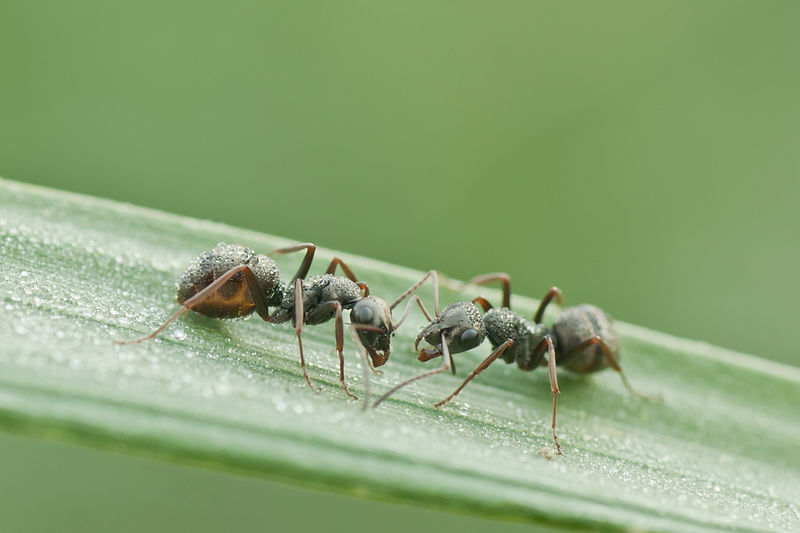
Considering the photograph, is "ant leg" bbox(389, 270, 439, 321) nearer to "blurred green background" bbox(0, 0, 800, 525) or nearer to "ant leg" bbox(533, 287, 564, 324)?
"ant leg" bbox(533, 287, 564, 324)

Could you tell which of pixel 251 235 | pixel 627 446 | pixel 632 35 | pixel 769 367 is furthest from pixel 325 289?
pixel 632 35

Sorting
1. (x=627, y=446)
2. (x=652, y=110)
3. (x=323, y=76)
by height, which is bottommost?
(x=627, y=446)

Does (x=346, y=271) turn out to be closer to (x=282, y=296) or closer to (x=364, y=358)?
(x=282, y=296)

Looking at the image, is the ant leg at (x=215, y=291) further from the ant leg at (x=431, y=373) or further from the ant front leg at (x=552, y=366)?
the ant front leg at (x=552, y=366)

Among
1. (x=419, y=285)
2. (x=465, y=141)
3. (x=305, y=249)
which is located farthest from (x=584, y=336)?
(x=465, y=141)

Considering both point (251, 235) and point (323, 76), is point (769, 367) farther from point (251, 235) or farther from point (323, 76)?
point (323, 76)

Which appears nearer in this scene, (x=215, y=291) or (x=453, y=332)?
Result: (x=215, y=291)
